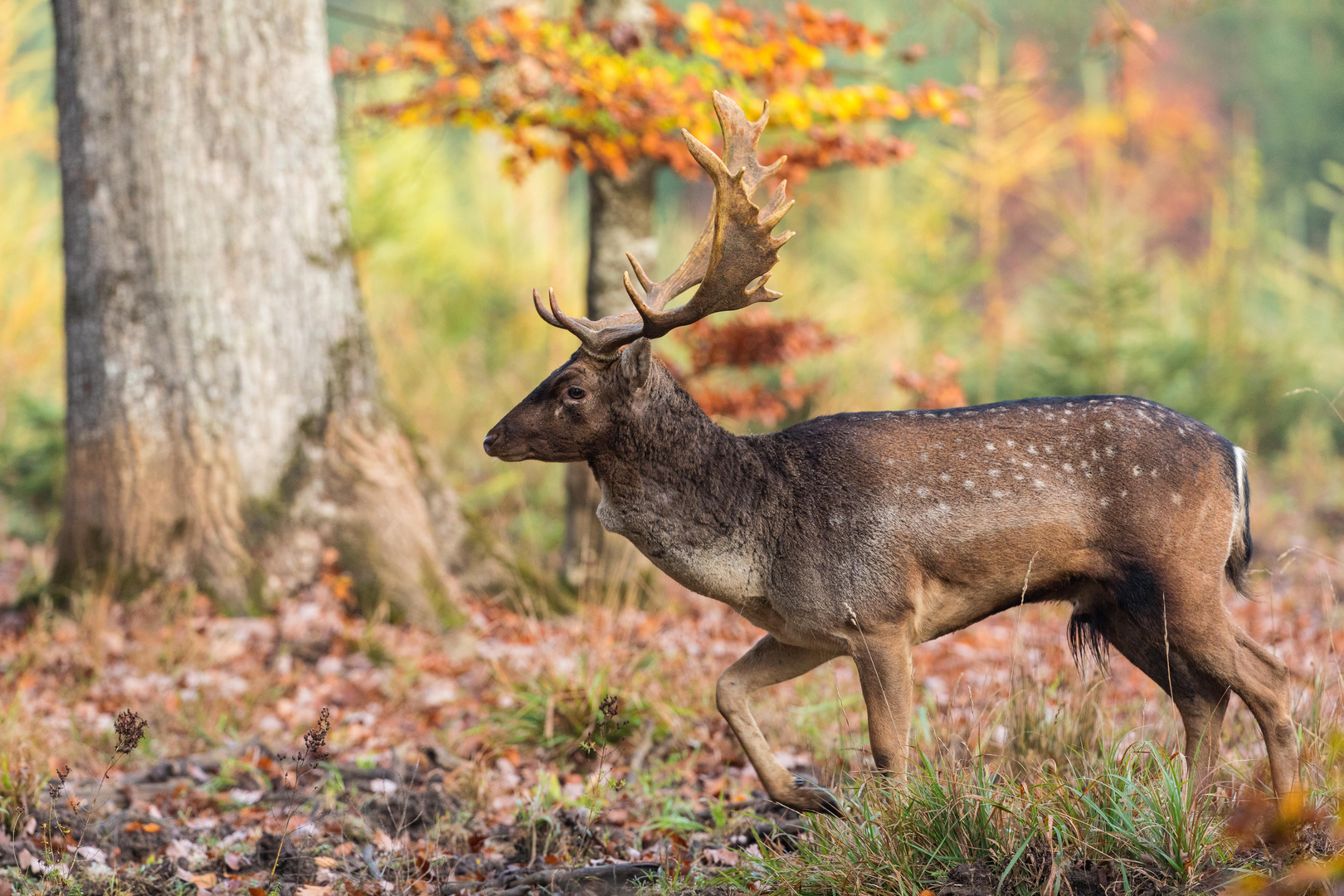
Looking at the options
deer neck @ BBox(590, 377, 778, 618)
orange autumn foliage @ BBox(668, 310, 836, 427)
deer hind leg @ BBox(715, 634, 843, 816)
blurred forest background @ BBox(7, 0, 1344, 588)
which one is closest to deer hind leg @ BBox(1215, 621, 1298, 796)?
deer hind leg @ BBox(715, 634, 843, 816)

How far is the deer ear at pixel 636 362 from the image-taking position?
3.95 metres

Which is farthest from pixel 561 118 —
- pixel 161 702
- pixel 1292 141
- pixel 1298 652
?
pixel 1292 141

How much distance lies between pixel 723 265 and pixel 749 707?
4.90 feet

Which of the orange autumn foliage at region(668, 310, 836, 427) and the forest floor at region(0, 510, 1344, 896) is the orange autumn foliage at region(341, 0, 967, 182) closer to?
the orange autumn foliage at region(668, 310, 836, 427)

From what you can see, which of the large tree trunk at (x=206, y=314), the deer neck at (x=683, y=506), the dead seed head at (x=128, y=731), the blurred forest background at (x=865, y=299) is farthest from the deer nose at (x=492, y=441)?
the blurred forest background at (x=865, y=299)

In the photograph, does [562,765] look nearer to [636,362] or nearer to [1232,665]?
[636,362]

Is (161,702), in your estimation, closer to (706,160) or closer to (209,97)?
(209,97)

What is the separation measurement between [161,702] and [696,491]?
297 centimetres

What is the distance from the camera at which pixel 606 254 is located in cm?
754

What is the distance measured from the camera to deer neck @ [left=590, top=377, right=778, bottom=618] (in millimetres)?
4016

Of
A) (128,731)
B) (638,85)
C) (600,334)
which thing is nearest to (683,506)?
(600,334)

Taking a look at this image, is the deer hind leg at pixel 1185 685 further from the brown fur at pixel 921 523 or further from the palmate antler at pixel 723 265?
the palmate antler at pixel 723 265

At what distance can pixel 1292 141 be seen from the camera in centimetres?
2942

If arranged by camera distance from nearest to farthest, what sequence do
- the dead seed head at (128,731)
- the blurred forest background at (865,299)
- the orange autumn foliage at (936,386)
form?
the dead seed head at (128,731) < the orange autumn foliage at (936,386) < the blurred forest background at (865,299)
